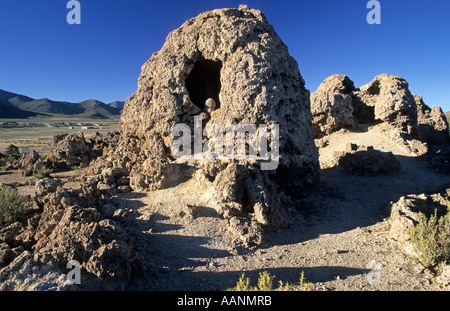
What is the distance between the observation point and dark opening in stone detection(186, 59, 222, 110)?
34.0ft

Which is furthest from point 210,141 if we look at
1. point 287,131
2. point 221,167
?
point 287,131

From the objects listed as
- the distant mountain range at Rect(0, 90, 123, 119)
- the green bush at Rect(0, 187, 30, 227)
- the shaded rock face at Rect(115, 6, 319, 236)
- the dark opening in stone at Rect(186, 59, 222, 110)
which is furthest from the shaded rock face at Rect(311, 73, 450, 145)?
the distant mountain range at Rect(0, 90, 123, 119)

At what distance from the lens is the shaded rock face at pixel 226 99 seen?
7.58 meters

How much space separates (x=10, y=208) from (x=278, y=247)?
5.62 meters

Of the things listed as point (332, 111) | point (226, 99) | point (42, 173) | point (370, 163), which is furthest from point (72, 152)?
point (332, 111)

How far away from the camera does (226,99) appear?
7.89 m

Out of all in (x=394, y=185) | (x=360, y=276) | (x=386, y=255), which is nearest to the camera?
(x=360, y=276)

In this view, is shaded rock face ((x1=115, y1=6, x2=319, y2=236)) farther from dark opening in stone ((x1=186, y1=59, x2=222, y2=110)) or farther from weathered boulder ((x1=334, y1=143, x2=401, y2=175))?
weathered boulder ((x1=334, y1=143, x2=401, y2=175))

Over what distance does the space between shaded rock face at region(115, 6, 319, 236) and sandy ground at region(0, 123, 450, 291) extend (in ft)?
3.27

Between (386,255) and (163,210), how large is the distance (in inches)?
188

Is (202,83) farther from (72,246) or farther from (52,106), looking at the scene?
(52,106)

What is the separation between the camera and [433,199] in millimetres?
7195

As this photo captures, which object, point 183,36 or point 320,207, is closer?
point 320,207
